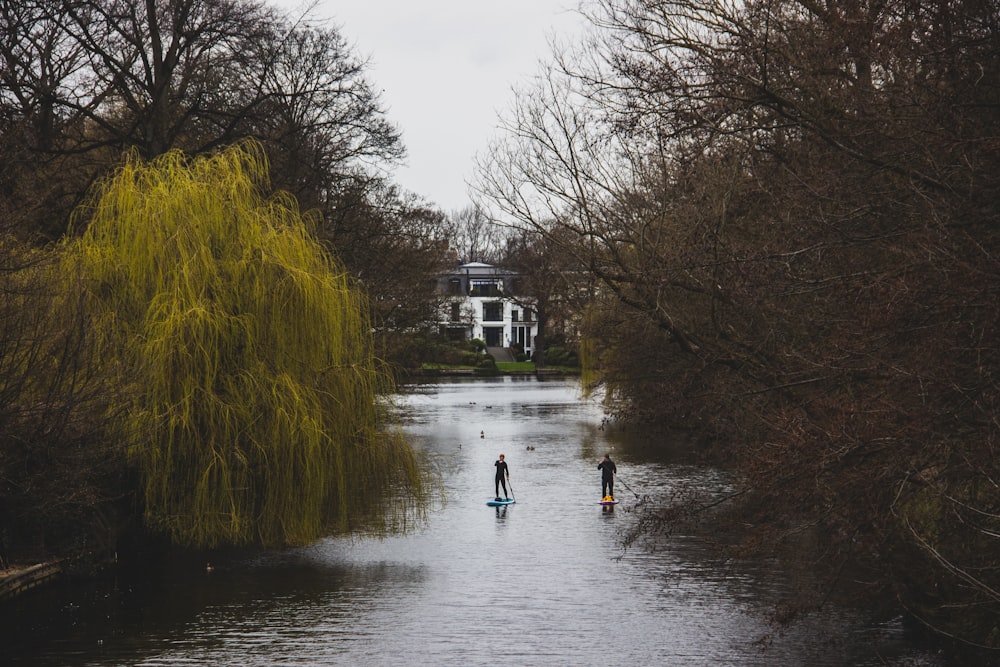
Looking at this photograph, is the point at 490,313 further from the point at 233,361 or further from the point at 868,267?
the point at 868,267

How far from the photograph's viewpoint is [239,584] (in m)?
18.7

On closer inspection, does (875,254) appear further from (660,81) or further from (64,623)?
(64,623)

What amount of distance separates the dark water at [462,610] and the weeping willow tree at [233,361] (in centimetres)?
118

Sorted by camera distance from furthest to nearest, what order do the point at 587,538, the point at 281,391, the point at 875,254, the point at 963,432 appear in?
1. the point at 587,538
2. the point at 281,391
3. the point at 875,254
4. the point at 963,432

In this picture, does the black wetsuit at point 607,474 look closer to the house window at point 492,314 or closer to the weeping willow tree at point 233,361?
the weeping willow tree at point 233,361

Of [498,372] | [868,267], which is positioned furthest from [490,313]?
[868,267]

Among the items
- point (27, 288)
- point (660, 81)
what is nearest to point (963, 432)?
point (660, 81)

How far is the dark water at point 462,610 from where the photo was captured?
49.3ft

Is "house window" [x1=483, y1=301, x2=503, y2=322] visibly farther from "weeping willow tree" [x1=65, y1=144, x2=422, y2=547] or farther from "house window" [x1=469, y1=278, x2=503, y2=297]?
"weeping willow tree" [x1=65, y1=144, x2=422, y2=547]

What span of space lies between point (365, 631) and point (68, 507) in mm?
5223

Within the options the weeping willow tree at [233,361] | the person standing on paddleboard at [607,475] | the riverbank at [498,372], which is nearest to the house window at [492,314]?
the riverbank at [498,372]

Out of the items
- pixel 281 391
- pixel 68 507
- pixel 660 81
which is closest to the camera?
pixel 660 81

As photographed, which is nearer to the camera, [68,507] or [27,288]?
[27,288]

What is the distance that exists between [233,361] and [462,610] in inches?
223
